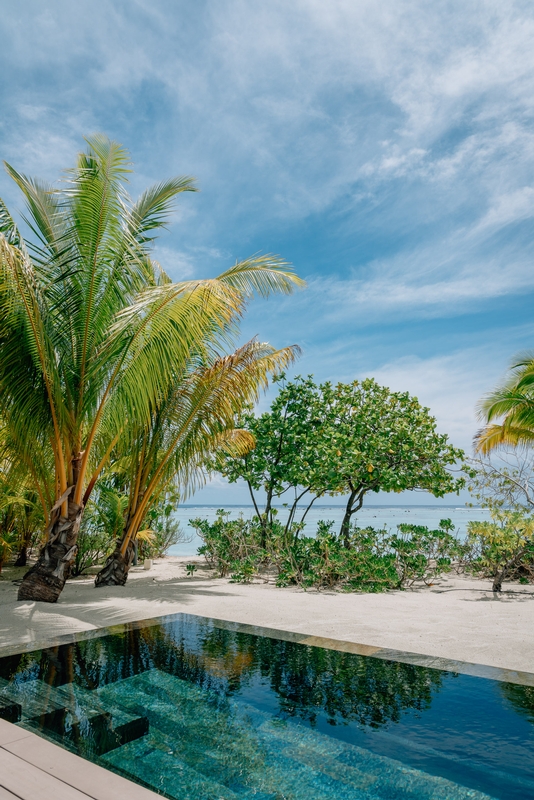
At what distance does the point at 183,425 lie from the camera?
8.54 metres

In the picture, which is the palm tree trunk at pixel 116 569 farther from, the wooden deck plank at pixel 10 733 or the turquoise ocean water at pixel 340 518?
the wooden deck plank at pixel 10 733

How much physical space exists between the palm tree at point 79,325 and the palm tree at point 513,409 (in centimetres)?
805

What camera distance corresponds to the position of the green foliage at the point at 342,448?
33.0 feet

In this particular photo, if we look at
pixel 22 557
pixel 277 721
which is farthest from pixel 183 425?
pixel 277 721

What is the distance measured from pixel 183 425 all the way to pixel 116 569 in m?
2.77

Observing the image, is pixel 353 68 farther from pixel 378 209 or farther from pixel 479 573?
pixel 479 573

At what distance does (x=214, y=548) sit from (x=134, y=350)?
6.07 m

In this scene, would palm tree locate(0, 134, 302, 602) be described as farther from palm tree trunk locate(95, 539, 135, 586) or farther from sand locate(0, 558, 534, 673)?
palm tree trunk locate(95, 539, 135, 586)

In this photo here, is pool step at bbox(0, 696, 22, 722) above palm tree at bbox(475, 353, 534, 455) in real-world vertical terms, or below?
below

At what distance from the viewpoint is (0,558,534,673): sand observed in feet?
15.9

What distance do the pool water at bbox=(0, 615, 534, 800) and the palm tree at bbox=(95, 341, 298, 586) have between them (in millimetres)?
4433

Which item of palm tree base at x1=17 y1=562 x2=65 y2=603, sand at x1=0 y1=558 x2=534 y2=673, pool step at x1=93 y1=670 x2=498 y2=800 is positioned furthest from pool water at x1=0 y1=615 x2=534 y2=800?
palm tree base at x1=17 y1=562 x2=65 y2=603

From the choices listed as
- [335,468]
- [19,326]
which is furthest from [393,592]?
[19,326]

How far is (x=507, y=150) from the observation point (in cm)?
878
